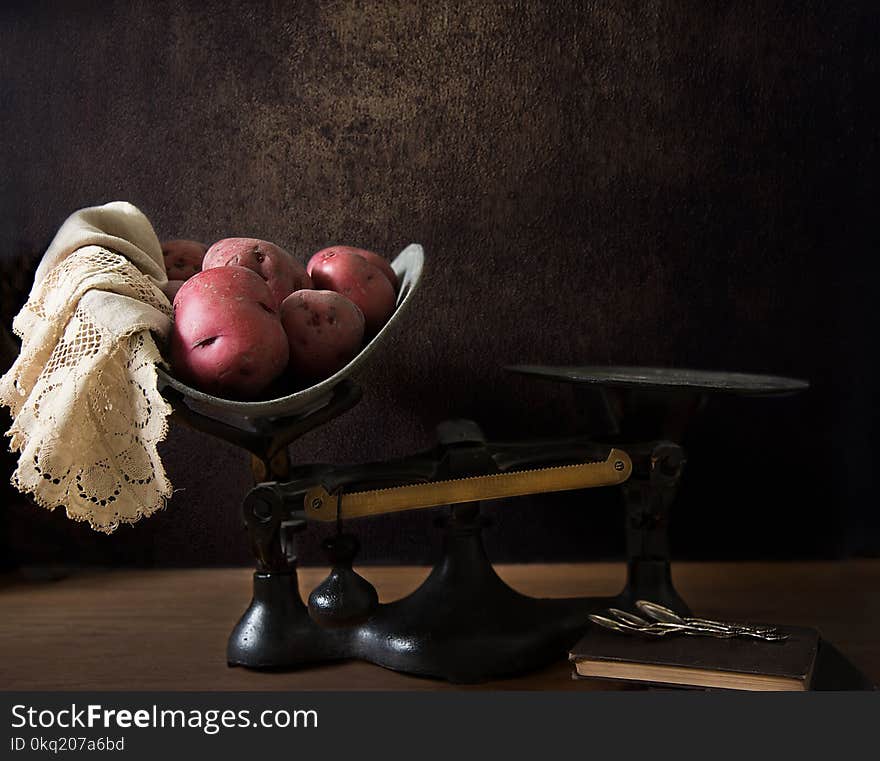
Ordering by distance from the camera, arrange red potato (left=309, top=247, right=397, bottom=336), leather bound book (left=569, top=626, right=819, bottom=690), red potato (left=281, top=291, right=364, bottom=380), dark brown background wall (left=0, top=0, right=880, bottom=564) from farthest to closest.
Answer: dark brown background wall (left=0, top=0, right=880, bottom=564) < red potato (left=309, top=247, right=397, bottom=336) < red potato (left=281, top=291, right=364, bottom=380) < leather bound book (left=569, top=626, right=819, bottom=690)

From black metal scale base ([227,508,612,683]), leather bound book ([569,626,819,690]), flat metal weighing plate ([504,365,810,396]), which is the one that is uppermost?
flat metal weighing plate ([504,365,810,396])

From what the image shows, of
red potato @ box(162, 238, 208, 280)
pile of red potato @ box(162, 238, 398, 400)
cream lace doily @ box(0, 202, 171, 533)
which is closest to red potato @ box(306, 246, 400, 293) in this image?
pile of red potato @ box(162, 238, 398, 400)

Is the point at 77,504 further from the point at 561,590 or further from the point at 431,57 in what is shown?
the point at 431,57

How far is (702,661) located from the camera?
3.69 ft

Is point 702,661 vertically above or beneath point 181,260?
beneath

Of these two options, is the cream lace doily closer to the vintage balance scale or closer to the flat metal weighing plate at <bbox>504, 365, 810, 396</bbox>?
the vintage balance scale

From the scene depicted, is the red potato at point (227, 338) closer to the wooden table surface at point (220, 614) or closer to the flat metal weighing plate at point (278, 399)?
the flat metal weighing plate at point (278, 399)

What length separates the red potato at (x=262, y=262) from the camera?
1.26 m

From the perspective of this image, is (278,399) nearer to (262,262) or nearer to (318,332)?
(318,332)

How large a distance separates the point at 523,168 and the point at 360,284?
56cm

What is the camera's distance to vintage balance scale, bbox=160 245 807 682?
125cm

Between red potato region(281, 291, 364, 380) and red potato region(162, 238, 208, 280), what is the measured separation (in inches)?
9.3

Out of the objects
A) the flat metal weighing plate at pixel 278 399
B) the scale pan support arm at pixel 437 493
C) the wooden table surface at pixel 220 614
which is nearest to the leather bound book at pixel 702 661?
the wooden table surface at pixel 220 614

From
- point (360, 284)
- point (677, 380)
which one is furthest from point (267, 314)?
point (677, 380)
